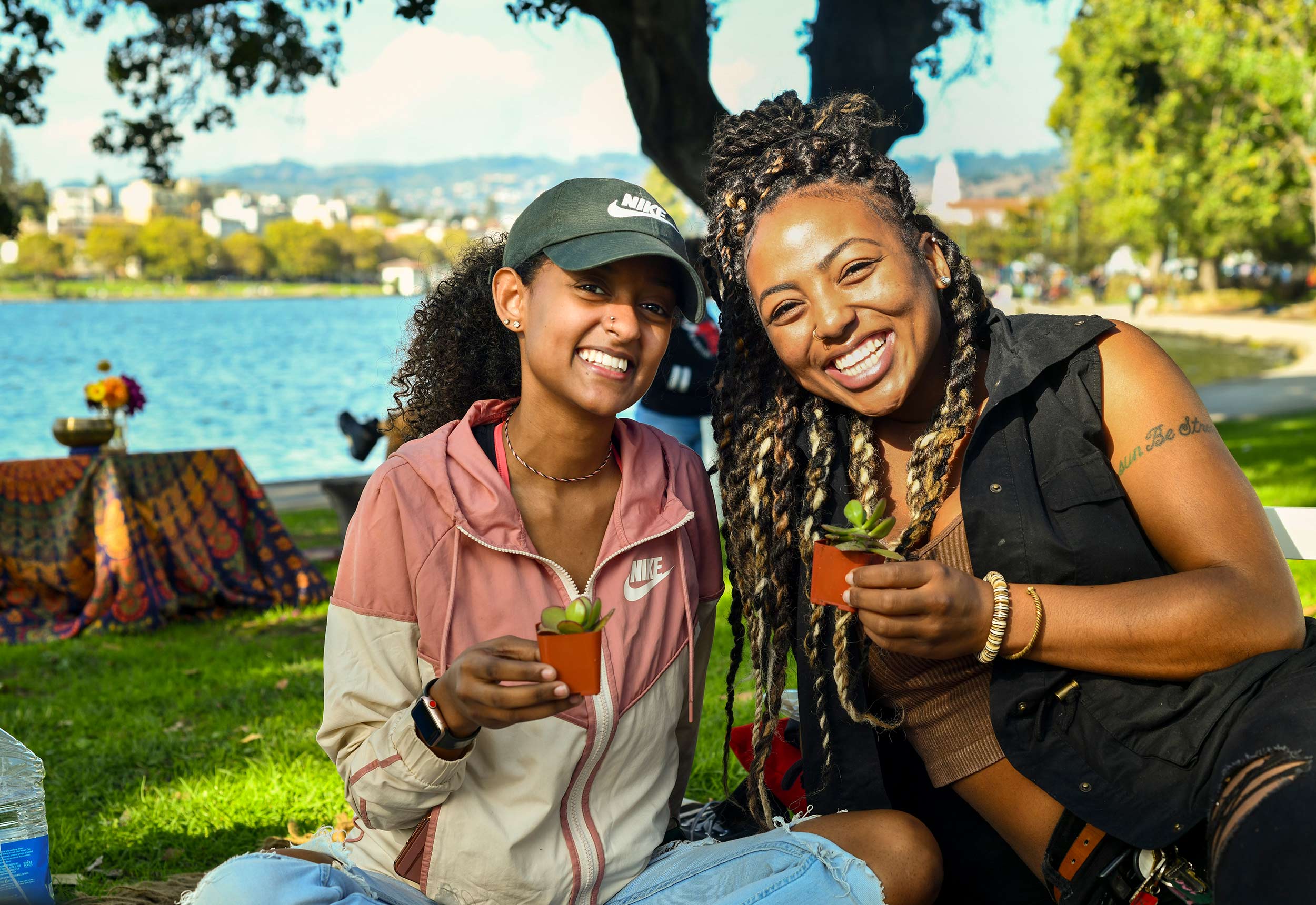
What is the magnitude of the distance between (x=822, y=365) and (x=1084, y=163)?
43.7 meters

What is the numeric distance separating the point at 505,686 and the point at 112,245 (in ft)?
362

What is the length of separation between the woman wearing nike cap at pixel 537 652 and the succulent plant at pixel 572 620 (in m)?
0.06

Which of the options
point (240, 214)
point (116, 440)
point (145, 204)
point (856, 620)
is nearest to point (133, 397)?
point (116, 440)

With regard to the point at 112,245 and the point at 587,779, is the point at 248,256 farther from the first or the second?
the point at 587,779

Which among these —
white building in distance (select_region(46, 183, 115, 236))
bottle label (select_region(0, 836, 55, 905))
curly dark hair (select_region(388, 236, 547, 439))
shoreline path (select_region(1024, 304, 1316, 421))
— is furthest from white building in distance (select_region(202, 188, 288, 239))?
bottle label (select_region(0, 836, 55, 905))

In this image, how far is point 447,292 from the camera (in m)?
3.02

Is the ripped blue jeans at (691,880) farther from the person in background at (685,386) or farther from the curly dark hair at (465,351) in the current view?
the person in background at (685,386)

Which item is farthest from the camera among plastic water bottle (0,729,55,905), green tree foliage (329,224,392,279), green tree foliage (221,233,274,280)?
green tree foliage (221,233,274,280)

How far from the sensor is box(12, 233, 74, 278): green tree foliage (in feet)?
328

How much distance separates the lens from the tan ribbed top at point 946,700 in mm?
2506

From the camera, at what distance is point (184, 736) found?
5086 mm

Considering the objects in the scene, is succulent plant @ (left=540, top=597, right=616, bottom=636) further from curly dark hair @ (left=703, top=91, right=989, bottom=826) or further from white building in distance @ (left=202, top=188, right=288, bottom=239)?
white building in distance @ (left=202, top=188, right=288, bottom=239)

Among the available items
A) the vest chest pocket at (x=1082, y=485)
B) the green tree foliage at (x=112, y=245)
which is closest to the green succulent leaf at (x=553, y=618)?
the vest chest pocket at (x=1082, y=485)

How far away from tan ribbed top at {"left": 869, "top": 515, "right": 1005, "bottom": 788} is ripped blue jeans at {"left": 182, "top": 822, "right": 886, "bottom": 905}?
0.39 metres
